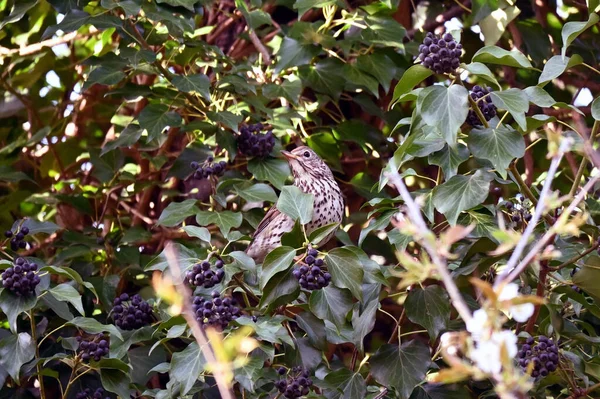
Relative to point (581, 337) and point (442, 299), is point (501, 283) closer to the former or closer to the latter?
point (442, 299)

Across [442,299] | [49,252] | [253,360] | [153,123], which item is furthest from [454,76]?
[49,252]

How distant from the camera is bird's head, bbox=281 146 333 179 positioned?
16.6 ft

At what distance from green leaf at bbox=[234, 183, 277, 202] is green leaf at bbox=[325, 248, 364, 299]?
116 centimetres

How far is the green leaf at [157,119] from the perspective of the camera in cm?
461

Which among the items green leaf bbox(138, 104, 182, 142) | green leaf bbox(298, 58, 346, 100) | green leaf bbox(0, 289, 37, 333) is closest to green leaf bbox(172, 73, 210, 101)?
green leaf bbox(138, 104, 182, 142)

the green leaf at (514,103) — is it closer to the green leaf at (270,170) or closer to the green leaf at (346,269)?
the green leaf at (346,269)

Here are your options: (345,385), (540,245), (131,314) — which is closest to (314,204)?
(131,314)

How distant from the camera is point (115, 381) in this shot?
3.70 meters

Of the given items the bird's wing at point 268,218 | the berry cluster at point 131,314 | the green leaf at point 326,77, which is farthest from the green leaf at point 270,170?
the berry cluster at point 131,314

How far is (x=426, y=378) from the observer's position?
3635 mm

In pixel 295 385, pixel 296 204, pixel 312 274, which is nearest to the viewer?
pixel 312 274

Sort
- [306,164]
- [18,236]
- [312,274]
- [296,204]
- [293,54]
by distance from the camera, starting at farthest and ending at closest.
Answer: [306,164] < [293,54] < [18,236] < [296,204] < [312,274]

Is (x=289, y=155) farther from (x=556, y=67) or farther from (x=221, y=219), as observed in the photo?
(x=556, y=67)

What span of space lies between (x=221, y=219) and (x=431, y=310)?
3.50 feet
